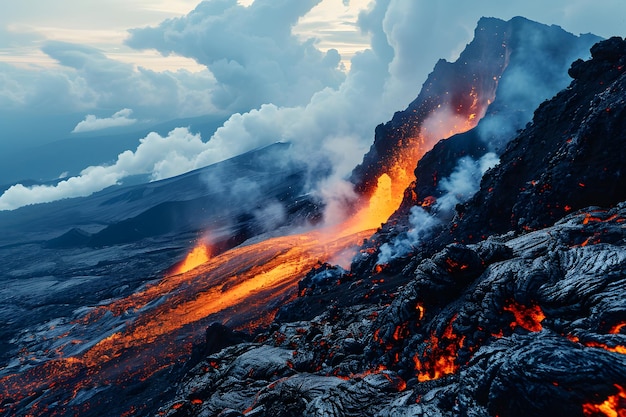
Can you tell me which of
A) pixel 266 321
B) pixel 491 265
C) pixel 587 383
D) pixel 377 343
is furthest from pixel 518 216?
pixel 266 321

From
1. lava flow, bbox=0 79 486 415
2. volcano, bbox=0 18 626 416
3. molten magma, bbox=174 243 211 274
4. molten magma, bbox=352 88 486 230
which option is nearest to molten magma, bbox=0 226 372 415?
lava flow, bbox=0 79 486 415

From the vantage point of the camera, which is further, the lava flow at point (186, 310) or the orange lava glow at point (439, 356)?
the lava flow at point (186, 310)

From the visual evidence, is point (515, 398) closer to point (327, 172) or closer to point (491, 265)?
point (491, 265)

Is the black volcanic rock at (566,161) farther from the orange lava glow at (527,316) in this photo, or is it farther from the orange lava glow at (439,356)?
the orange lava glow at (439,356)

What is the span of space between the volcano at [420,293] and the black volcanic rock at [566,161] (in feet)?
0.48

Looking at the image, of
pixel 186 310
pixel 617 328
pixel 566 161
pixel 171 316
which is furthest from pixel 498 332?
pixel 171 316

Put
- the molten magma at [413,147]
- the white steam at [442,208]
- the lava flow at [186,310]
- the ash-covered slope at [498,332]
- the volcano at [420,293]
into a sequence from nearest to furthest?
the ash-covered slope at [498,332]
the volcano at [420,293]
the lava flow at [186,310]
the white steam at [442,208]
the molten magma at [413,147]

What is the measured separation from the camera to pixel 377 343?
18234 mm

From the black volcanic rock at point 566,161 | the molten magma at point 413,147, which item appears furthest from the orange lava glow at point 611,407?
the molten magma at point 413,147

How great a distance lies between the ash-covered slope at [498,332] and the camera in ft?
30.6

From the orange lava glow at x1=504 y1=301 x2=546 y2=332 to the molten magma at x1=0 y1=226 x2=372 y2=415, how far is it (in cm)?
3332

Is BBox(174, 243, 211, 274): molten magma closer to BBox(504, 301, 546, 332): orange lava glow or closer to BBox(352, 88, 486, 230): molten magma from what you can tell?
BBox(352, 88, 486, 230): molten magma

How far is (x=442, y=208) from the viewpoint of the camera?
186 feet

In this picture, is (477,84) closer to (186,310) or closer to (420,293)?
(186,310)
